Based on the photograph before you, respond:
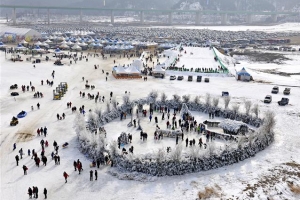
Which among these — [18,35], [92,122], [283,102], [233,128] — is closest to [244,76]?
[283,102]

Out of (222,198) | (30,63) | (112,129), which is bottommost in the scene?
(222,198)

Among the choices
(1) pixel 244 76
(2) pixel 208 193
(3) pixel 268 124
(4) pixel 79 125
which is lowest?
(2) pixel 208 193

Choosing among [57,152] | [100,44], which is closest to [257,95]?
[57,152]

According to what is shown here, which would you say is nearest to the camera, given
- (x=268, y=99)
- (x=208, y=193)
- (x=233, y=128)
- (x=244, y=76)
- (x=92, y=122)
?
(x=208, y=193)

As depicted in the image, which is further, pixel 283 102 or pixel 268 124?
pixel 283 102

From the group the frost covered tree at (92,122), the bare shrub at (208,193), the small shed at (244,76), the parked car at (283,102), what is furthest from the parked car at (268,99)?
the bare shrub at (208,193)

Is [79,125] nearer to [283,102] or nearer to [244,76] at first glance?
[283,102]

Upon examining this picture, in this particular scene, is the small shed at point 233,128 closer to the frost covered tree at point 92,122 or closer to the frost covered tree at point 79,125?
the frost covered tree at point 92,122

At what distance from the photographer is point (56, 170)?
23.2 meters

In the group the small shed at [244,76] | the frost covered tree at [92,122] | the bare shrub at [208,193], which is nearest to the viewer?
the bare shrub at [208,193]

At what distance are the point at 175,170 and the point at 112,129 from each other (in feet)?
31.5

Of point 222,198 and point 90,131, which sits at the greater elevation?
point 90,131

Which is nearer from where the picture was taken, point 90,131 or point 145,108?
point 90,131

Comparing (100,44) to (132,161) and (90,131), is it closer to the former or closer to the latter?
(90,131)
